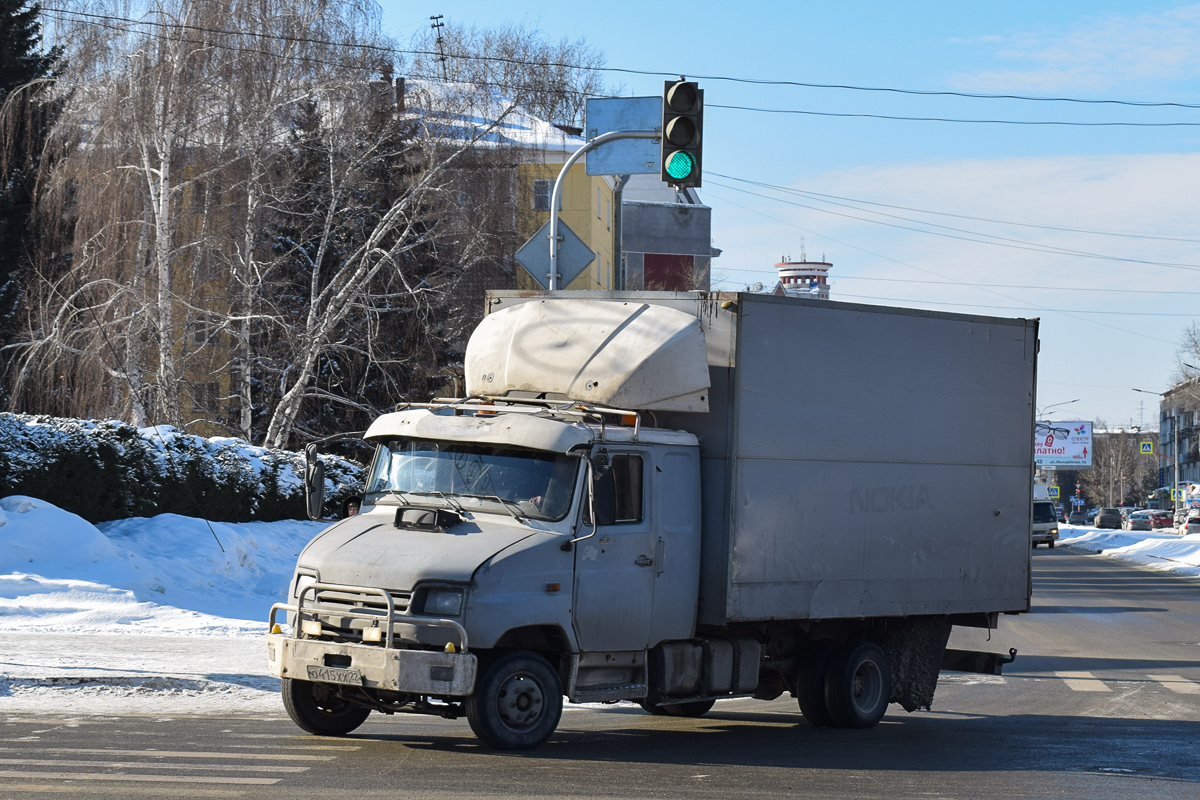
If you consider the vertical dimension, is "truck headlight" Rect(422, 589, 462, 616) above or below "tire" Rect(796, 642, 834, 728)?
above

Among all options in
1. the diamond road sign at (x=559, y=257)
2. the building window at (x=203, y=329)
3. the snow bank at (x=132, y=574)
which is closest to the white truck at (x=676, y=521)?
the diamond road sign at (x=559, y=257)

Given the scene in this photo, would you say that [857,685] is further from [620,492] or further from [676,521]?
[620,492]

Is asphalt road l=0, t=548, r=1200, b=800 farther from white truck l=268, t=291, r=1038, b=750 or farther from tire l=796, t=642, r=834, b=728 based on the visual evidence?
white truck l=268, t=291, r=1038, b=750

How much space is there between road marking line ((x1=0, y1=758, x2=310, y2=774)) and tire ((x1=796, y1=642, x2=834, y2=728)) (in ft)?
15.0

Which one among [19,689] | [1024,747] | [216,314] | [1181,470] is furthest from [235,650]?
[1181,470]

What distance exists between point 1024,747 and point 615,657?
3.20 m

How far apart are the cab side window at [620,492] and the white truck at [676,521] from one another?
0.02 m

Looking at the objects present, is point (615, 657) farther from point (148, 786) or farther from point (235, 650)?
point (235, 650)

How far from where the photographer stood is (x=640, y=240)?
248 ft

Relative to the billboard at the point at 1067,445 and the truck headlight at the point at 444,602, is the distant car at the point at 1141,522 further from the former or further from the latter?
the truck headlight at the point at 444,602

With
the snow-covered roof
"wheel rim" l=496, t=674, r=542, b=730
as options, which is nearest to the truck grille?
"wheel rim" l=496, t=674, r=542, b=730

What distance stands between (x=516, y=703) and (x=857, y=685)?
11.9 feet

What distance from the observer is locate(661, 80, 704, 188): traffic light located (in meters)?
14.0

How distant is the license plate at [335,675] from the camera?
8930mm
